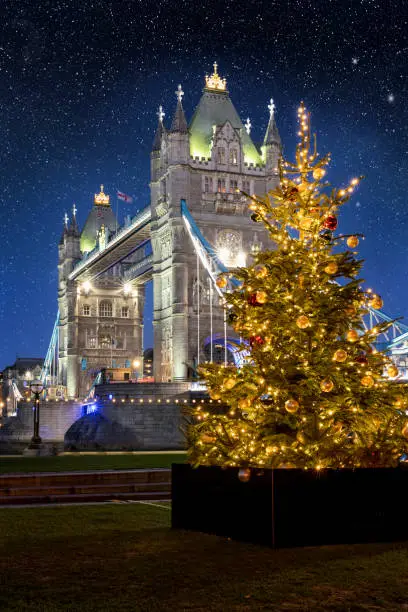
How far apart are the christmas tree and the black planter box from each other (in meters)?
0.48

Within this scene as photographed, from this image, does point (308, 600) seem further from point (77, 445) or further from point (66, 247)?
point (66, 247)

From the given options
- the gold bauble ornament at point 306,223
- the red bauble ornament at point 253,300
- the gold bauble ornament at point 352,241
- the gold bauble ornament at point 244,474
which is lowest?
the gold bauble ornament at point 244,474

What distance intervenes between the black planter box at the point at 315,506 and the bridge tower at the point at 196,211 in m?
45.9

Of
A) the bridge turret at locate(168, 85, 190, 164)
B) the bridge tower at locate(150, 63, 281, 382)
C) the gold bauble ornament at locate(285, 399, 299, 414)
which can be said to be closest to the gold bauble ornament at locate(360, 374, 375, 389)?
the gold bauble ornament at locate(285, 399, 299, 414)

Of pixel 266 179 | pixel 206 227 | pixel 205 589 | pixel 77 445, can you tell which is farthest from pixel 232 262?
pixel 205 589

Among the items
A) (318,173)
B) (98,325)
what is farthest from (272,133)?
(318,173)

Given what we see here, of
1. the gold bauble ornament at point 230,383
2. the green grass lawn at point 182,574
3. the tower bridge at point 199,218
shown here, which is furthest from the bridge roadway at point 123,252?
the green grass lawn at point 182,574

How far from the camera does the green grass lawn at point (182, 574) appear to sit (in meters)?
6.67

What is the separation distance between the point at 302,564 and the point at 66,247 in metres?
89.9

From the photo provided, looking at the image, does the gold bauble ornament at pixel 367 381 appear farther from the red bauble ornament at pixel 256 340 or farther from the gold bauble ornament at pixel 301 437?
the red bauble ornament at pixel 256 340

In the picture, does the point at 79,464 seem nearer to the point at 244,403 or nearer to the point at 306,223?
the point at 244,403

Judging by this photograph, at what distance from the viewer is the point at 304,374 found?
32.9ft

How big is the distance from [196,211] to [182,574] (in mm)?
51846

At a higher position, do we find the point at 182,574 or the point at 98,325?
the point at 98,325
